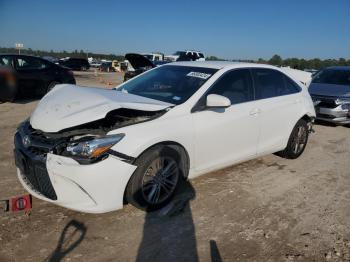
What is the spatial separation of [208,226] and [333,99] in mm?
6638

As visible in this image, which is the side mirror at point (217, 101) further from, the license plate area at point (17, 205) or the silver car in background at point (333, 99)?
the silver car in background at point (333, 99)

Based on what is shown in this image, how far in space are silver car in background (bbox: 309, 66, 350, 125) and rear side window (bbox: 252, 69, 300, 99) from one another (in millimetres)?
3603

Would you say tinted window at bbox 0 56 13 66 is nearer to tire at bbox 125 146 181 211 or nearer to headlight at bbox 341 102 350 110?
tire at bbox 125 146 181 211

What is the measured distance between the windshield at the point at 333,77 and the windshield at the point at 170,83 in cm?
681

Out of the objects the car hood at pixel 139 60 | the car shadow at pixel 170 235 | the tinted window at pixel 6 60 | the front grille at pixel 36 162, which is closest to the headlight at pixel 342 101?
the car shadow at pixel 170 235

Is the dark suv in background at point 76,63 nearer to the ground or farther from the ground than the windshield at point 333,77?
nearer to the ground

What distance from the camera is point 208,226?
354 centimetres

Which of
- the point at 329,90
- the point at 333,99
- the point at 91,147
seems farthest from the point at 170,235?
the point at 329,90

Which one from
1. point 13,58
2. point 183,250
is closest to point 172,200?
point 183,250

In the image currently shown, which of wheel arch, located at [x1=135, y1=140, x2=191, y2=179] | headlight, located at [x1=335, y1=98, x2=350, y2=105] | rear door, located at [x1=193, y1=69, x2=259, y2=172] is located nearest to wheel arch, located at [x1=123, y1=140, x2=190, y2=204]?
Answer: wheel arch, located at [x1=135, y1=140, x2=191, y2=179]

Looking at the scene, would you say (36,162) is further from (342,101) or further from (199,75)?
(342,101)

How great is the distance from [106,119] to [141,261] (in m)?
1.48

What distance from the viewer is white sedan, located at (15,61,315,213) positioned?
10.6 feet

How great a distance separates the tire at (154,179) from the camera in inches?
135
